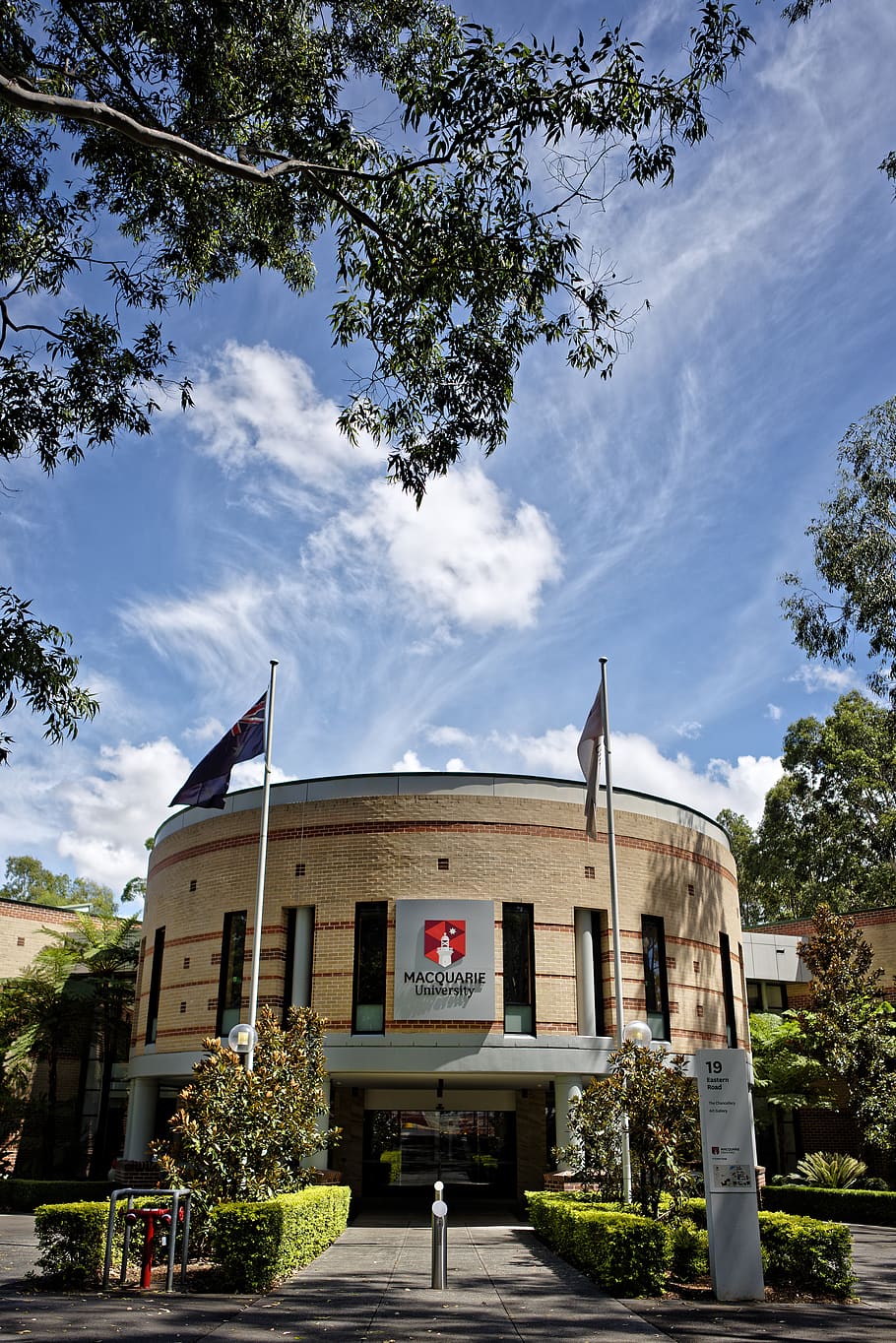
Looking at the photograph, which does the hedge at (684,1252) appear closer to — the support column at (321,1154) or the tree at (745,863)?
the support column at (321,1154)

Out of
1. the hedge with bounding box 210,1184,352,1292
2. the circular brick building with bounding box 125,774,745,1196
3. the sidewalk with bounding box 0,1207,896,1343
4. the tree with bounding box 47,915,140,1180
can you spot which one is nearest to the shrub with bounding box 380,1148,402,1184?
the circular brick building with bounding box 125,774,745,1196

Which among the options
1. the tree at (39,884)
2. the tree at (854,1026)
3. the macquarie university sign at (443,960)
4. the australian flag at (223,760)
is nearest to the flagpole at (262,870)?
the australian flag at (223,760)

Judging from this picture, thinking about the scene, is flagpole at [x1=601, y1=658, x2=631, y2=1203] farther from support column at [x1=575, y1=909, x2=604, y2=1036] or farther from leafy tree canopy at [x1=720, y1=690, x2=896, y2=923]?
leafy tree canopy at [x1=720, y1=690, x2=896, y2=923]

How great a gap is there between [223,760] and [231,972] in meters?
5.34

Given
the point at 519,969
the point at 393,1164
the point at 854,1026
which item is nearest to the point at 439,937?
the point at 519,969

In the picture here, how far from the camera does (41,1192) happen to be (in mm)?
26375

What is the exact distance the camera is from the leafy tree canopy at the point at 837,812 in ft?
139

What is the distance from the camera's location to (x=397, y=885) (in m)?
21.7

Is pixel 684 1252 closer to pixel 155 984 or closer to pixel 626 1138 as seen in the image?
pixel 626 1138

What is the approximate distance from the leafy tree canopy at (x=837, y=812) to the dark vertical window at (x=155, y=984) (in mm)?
26548

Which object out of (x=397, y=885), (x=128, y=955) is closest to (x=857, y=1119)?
(x=397, y=885)

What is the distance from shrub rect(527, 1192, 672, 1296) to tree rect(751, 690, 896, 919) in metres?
30.0

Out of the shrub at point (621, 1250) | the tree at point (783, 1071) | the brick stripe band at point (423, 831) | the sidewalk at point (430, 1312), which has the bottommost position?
the sidewalk at point (430, 1312)

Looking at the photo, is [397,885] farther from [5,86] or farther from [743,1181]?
[5,86]
